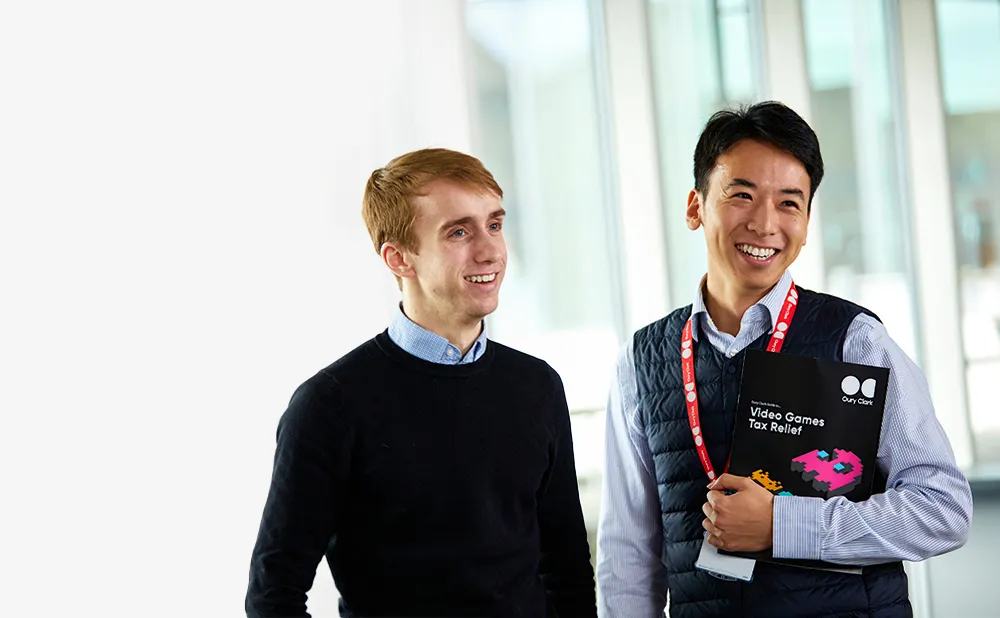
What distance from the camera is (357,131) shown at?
2668 mm

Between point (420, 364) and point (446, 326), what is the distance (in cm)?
8

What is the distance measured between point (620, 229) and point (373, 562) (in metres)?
2.50

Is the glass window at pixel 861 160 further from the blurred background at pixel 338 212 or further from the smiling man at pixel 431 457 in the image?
the smiling man at pixel 431 457

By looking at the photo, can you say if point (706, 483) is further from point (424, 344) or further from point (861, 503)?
point (424, 344)

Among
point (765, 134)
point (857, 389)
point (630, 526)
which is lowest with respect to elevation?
point (630, 526)

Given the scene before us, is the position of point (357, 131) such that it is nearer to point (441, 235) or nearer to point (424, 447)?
point (441, 235)

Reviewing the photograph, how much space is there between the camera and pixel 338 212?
8.30 feet

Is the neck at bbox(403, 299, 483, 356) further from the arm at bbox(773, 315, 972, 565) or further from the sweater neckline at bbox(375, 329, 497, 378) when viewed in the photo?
the arm at bbox(773, 315, 972, 565)

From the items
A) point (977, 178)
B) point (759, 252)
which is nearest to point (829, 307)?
point (759, 252)

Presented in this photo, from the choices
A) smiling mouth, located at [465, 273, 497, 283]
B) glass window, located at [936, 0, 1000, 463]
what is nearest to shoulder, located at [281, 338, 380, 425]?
smiling mouth, located at [465, 273, 497, 283]

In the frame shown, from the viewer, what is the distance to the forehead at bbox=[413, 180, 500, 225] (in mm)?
1692

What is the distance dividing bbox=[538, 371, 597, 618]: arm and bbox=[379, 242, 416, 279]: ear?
0.37m

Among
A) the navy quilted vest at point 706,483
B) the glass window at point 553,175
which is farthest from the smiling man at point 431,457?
the glass window at point 553,175

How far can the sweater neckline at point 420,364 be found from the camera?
1688mm
